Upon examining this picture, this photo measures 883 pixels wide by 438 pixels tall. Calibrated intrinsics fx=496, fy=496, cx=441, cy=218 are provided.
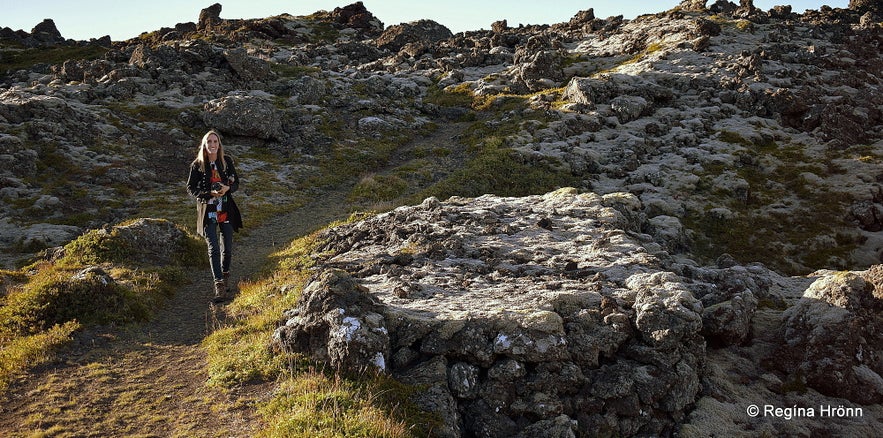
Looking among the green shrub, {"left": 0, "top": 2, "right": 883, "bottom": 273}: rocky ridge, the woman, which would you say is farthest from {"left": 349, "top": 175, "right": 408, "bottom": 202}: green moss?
the green shrub

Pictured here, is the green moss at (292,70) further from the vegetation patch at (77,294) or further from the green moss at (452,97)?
the vegetation patch at (77,294)

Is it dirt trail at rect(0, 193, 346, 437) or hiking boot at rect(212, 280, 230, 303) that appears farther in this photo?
hiking boot at rect(212, 280, 230, 303)

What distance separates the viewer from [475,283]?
15.3 metres

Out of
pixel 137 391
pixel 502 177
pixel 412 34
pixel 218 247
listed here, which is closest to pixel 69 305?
pixel 218 247

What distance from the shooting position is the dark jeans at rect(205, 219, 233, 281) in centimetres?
1612

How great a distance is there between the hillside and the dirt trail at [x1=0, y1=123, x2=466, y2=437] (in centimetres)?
22

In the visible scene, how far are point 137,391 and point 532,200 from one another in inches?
718

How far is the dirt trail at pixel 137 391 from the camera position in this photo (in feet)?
29.5

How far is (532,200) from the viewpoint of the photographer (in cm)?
2433

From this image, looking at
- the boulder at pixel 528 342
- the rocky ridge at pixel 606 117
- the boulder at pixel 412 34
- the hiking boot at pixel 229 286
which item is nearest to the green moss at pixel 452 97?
the rocky ridge at pixel 606 117

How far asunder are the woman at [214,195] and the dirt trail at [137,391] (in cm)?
176

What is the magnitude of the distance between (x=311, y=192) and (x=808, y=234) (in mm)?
33449

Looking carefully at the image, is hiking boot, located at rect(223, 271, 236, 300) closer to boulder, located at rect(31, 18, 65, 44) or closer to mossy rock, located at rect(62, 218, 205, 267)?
mossy rock, located at rect(62, 218, 205, 267)

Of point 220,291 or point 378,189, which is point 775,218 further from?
point 220,291
